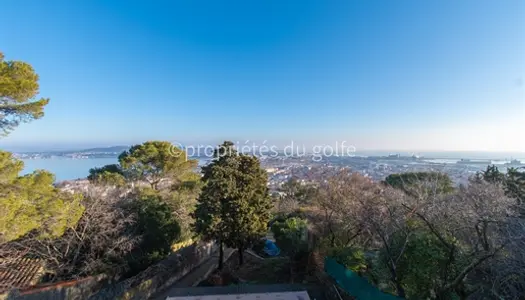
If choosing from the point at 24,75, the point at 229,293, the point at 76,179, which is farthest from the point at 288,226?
the point at 76,179

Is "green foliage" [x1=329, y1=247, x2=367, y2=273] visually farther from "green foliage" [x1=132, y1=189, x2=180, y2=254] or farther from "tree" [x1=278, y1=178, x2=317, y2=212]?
"tree" [x1=278, y1=178, x2=317, y2=212]

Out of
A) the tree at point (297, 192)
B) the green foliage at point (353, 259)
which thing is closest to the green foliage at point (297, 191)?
the tree at point (297, 192)

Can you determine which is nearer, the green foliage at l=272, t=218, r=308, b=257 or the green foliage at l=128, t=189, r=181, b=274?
the green foliage at l=272, t=218, r=308, b=257

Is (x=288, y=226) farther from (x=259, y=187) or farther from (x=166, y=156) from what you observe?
(x=166, y=156)

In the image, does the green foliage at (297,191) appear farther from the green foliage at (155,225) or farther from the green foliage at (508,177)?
the green foliage at (155,225)

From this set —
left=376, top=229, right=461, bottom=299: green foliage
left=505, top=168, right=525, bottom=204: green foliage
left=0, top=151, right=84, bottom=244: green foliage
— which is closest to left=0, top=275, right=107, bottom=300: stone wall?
left=0, top=151, right=84, bottom=244: green foliage

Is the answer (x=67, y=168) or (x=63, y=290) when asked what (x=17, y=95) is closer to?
(x=63, y=290)
